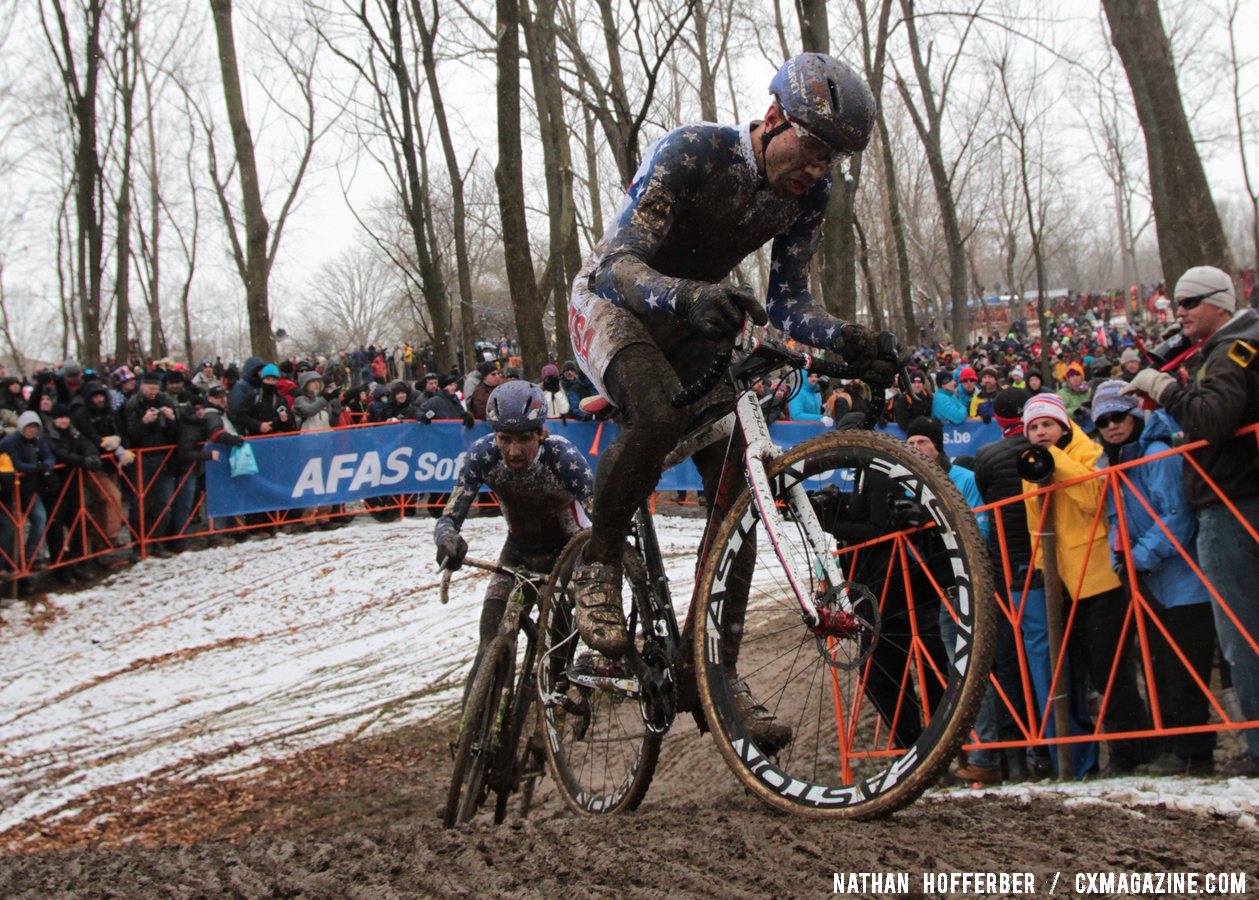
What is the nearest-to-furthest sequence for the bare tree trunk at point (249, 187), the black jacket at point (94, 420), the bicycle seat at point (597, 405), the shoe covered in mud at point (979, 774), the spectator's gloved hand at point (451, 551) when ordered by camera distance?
the bicycle seat at point (597, 405) < the spectator's gloved hand at point (451, 551) < the shoe covered in mud at point (979, 774) < the black jacket at point (94, 420) < the bare tree trunk at point (249, 187)

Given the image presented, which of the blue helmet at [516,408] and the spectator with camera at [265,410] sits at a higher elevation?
the spectator with camera at [265,410]

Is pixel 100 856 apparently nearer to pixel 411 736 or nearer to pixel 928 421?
pixel 411 736

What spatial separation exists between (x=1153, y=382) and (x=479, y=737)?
3.81m

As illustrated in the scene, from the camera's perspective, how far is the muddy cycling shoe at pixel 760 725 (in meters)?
3.55

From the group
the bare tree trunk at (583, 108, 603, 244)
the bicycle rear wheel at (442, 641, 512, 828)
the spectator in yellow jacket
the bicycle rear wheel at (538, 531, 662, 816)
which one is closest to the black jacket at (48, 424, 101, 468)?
the bicycle rear wheel at (442, 641, 512, 828)

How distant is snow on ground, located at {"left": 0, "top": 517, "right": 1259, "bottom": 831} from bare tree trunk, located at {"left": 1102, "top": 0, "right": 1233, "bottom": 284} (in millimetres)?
5915

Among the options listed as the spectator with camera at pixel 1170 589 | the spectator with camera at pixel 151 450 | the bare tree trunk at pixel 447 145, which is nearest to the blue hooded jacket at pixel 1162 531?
the spectator with camera at pixel 1170 589

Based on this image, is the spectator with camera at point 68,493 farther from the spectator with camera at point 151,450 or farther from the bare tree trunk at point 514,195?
the bare tree trunk at point 514,195

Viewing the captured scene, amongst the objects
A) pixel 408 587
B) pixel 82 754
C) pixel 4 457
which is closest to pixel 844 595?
pixel 82 754

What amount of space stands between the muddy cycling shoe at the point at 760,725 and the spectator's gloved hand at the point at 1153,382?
249 centimetres

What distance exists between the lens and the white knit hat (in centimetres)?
591

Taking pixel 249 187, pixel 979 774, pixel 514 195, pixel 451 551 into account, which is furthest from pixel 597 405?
pixel 249 187

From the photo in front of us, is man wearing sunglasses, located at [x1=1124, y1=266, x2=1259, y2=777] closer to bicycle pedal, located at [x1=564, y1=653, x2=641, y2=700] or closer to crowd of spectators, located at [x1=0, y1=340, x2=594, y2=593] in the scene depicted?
bicycle pedal, located at [x1=564, y1=653, x2=641, y2=700]

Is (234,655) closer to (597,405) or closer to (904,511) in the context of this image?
(597,405)
